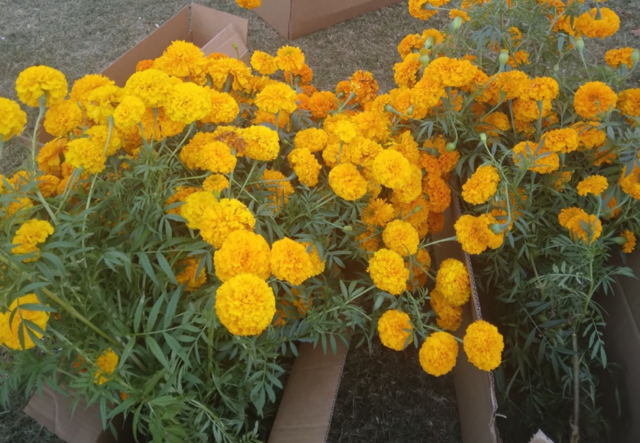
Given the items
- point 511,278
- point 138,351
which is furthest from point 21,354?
point 511,278

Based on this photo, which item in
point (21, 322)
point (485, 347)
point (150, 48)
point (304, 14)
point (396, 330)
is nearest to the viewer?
point (21, 322)

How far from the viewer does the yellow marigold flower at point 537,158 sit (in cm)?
130

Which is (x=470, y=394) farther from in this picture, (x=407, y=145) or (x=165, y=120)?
(x=165, y=120)

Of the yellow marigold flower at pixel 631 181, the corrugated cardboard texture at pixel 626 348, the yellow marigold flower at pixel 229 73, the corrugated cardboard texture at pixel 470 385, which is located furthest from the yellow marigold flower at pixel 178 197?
the corrugated cardboard texture at pixel 626 348

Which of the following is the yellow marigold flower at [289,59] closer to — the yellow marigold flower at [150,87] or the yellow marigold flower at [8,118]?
the yellow marigold flower at [150,87]

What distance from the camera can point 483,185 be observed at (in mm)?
1305

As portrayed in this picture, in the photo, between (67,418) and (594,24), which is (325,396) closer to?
(67,418)

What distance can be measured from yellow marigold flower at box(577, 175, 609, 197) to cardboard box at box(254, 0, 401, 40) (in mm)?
2136

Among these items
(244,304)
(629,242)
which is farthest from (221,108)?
(629,242)

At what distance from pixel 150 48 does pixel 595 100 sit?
1.70m

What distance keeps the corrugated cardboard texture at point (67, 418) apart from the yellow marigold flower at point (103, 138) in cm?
65

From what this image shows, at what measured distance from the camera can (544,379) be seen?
1.49m

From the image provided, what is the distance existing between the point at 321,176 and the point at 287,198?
0.56 feet

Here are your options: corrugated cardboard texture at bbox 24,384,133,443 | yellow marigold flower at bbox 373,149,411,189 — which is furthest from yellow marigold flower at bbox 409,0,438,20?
corrugated cardboard texture at bbox 24,384,133,443
